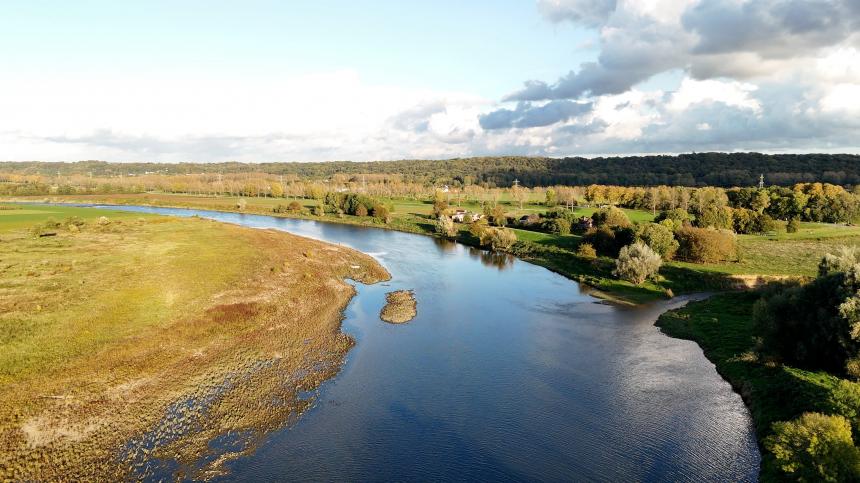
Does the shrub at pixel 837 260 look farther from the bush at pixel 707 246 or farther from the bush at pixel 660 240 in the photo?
the bush at pixel 660 240

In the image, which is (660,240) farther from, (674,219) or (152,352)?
(152,352)

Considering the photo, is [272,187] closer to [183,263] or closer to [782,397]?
[183,263]

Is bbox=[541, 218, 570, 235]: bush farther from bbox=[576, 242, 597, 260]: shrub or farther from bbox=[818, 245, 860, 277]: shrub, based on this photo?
bbox=[818, 245, 860, 277]: shrub

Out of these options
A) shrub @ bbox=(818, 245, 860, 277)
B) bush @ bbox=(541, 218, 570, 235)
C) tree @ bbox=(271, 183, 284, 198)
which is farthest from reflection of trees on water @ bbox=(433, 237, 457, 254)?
tree @ bbox=(271, 183, 284, 198)

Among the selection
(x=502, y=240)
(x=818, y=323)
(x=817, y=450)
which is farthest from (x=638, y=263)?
(x=817, y=450)

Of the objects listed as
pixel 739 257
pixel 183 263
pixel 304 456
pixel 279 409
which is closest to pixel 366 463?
pixel 304 456

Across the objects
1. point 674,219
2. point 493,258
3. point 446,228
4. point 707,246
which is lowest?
point 493,258
